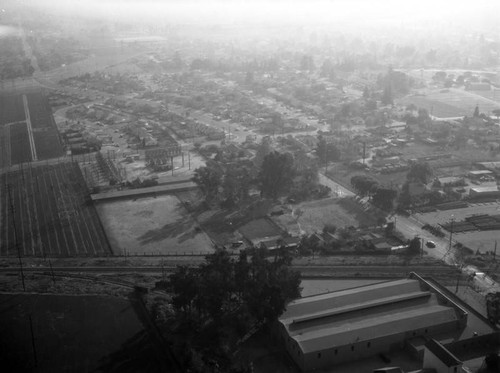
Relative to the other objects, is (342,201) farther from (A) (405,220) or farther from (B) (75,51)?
(B) (75,51)

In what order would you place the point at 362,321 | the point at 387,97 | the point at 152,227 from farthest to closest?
the point at 387,97 < the point at 152,227 < the point at 362,321

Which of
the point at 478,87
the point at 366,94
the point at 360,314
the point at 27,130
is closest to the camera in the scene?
Result: the point at 360,314

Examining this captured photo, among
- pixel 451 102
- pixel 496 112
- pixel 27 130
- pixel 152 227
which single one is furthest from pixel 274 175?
pixel 451 102

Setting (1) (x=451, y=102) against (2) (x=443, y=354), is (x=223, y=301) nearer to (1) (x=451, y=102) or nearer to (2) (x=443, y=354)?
(2) (x=443, y=354)

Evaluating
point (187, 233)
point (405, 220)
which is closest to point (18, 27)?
point (187, 233)

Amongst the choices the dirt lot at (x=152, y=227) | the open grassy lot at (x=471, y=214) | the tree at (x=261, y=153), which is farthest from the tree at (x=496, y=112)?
the dirt lot at (x=152, y=227)

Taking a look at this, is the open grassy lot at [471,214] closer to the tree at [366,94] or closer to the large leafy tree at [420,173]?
the large leafy tree at [420,173]
